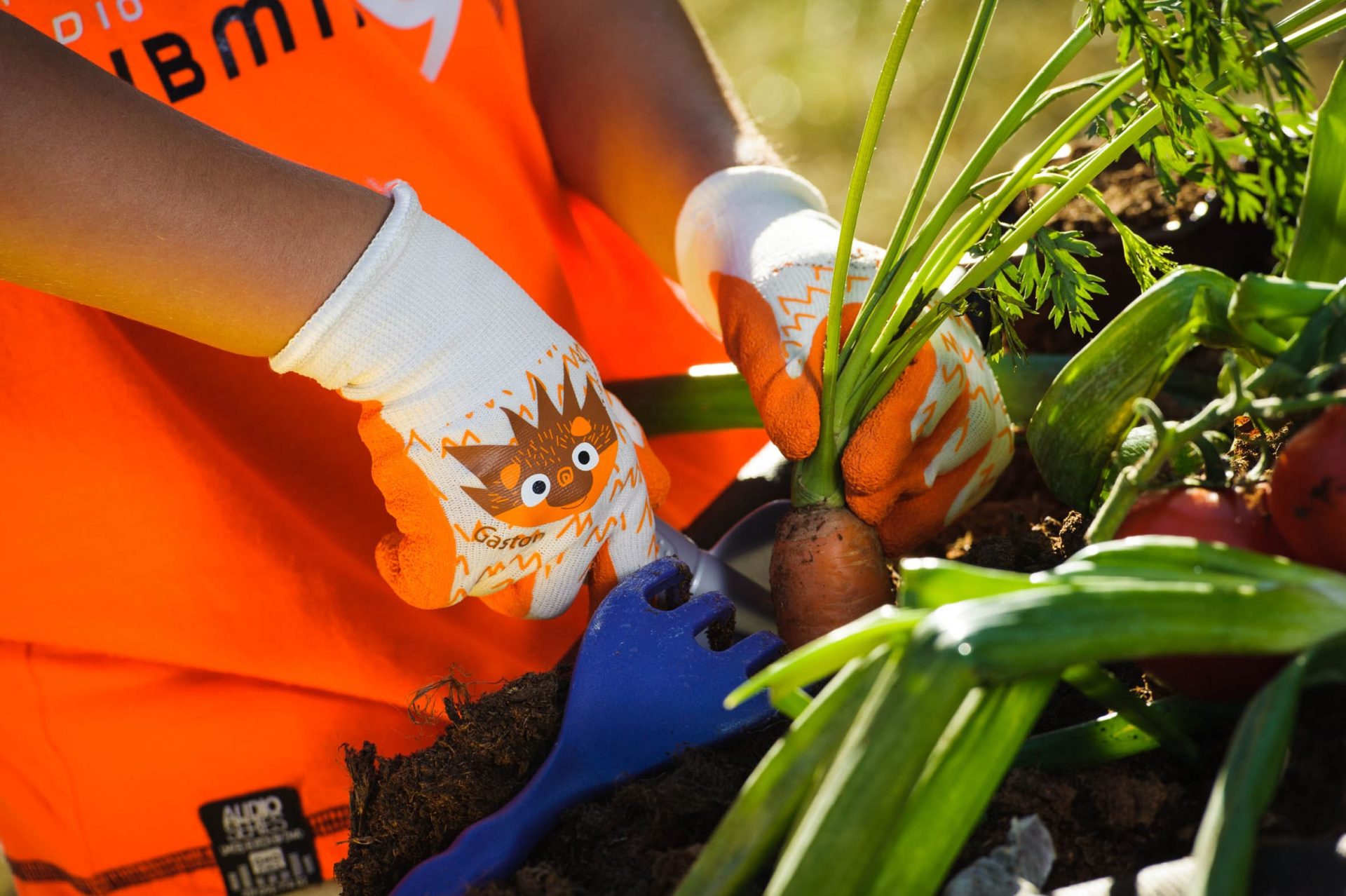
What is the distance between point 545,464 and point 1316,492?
2.25 ft

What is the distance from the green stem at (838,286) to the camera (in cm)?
101

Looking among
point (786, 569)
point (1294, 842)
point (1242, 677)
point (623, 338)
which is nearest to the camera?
point (1294, 842)

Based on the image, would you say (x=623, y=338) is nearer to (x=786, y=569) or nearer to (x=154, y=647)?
(x=786, y=569)

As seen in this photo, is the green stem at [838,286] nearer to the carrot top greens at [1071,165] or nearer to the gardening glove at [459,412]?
the carrot top greens at [1071,165]

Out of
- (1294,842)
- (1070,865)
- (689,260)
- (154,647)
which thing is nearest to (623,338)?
(689,260)

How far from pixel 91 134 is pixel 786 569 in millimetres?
811

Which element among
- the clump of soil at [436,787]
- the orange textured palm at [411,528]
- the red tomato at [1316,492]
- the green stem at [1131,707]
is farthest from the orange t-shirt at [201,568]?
the red tomato at [1316,492]

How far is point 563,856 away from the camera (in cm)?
86

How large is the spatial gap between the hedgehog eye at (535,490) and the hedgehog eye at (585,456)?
0.04 meters

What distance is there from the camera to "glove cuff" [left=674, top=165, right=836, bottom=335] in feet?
4.63

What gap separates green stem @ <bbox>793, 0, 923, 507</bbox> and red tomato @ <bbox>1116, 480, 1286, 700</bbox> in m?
0.42

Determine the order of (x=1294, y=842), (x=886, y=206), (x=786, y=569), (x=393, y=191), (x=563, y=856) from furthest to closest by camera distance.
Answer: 1. (x=886, y=206)
2. (x=786, y=569)
3. (x=393, y=191)
4. (x=563, y=856)
5. (x=1294, y=842)

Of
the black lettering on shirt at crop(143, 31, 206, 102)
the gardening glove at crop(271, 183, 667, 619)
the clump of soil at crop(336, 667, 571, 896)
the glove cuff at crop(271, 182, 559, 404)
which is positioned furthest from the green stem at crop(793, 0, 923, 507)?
the black lettering on shirt at crop(143, 31, 206, 102)

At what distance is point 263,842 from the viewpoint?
4.25ft
